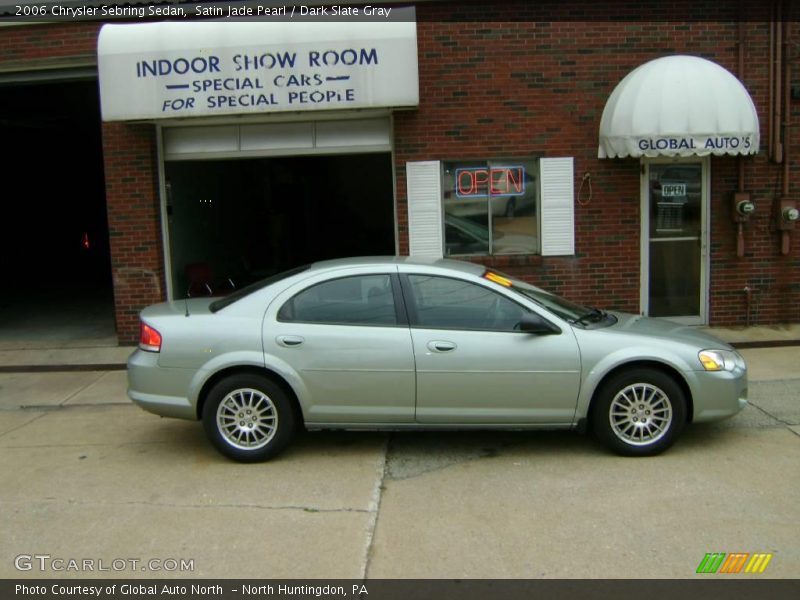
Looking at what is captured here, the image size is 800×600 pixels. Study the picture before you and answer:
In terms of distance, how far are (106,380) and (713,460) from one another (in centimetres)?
633

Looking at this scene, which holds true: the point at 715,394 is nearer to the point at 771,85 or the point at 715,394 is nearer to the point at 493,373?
the point at 493,373

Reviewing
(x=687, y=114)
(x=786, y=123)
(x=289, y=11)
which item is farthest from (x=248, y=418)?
(x=786, y=123)

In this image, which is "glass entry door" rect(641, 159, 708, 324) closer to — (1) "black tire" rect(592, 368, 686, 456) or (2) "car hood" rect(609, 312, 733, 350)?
(2) "car hood" rect(609, 312, 733, 350)

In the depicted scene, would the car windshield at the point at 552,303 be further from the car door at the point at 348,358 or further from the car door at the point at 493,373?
the car door at the point at 348,358

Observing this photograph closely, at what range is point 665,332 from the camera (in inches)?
224

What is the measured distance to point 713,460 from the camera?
5.42m

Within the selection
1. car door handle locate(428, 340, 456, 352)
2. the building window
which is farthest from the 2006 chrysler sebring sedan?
the building window

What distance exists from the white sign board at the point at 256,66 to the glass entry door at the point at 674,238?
347 cm

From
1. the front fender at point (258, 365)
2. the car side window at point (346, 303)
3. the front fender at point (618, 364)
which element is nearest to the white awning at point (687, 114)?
the front fender at point (618, 364)

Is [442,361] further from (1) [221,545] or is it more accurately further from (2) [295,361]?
(1) [221,545]

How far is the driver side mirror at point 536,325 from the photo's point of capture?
5340mm

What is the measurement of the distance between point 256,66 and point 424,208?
2.68 meters

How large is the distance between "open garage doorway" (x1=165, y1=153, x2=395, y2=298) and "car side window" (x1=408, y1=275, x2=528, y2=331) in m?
5.65
